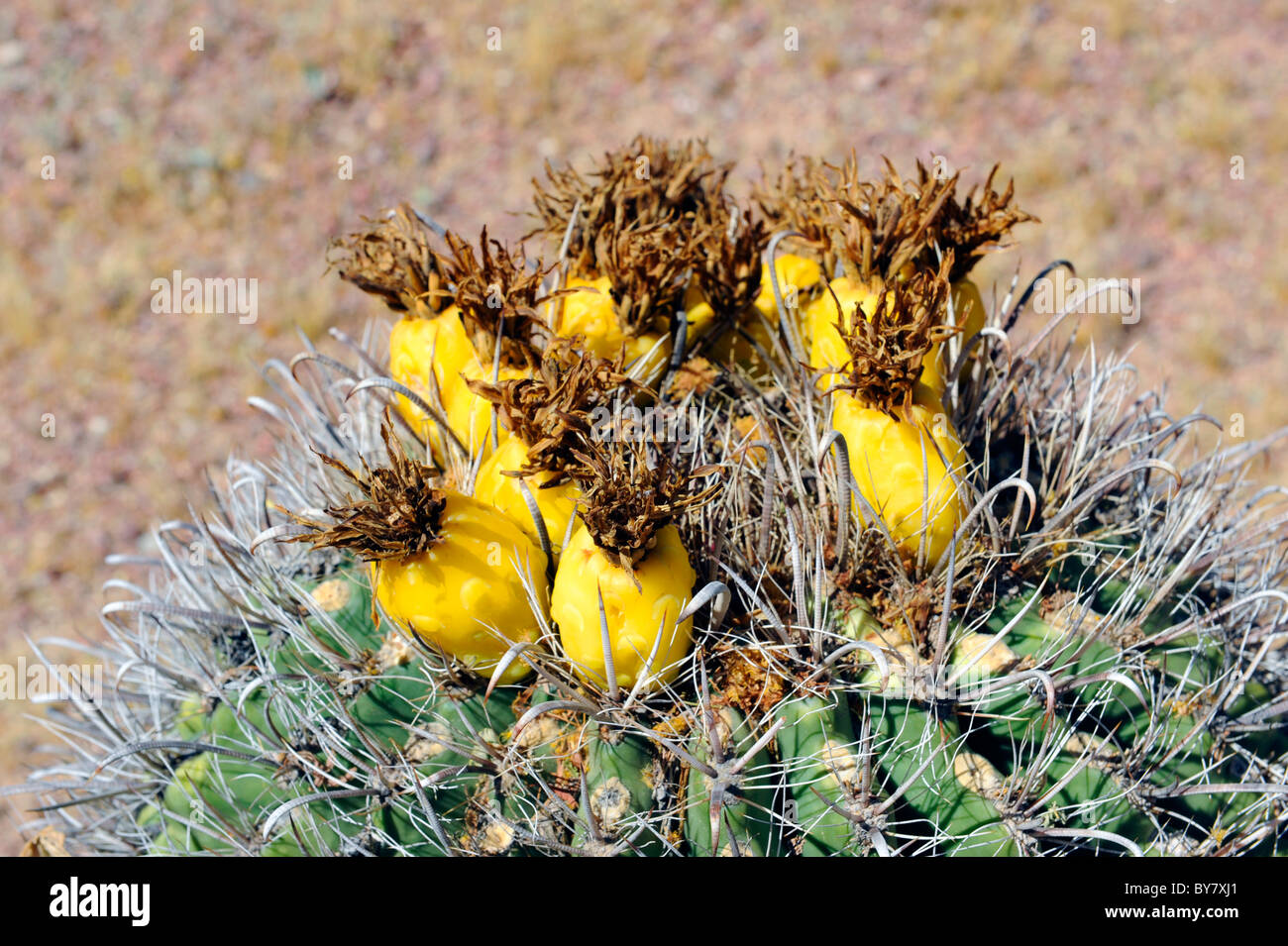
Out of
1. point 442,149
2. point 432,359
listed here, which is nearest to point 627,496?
point 432,359

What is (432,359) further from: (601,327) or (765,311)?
(765,311)

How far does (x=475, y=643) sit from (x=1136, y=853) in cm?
132

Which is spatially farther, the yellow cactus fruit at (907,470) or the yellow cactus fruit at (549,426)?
the yellow cactus fruit at (907,470)

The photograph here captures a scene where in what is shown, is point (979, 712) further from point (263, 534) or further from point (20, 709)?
point (20, 709)

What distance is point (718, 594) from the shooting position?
1.91 meters

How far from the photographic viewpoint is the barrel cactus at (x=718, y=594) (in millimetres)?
1881

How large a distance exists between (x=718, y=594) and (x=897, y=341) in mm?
590

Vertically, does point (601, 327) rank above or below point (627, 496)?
above

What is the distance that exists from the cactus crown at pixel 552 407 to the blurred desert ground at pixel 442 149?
17.8 feet

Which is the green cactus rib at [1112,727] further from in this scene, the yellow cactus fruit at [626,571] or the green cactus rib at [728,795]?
the yellow cactus fruit at [626,571]

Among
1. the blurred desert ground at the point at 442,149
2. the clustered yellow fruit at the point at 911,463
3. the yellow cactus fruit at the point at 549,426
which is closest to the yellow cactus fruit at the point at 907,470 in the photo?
the clustered yellow fruit at the point at 911,463

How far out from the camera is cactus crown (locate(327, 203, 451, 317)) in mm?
2244

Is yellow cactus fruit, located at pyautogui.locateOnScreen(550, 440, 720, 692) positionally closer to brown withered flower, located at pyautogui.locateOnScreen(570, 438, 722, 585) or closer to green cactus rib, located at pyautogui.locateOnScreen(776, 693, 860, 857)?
brown withered flower, located at pyautogui.locateOnScreen(570, 438, 722, 585)

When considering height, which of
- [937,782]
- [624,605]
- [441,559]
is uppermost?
[441,559]
